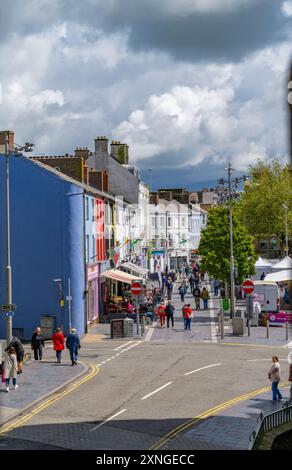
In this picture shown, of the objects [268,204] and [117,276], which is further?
[268,204]

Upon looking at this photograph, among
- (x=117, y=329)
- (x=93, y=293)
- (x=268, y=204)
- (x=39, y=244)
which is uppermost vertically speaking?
(x=268, y=204)

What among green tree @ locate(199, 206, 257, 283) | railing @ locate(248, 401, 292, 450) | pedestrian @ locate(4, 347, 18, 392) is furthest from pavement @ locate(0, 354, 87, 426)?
green tree @ locate(199, 206, 257, 283)

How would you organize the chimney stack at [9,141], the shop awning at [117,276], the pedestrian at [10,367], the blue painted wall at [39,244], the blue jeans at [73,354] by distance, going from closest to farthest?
the pedestrian at [10,367], the blue jeans at [73,354], the blue painted wall at [39,244], the chimney stack at [9,141], the shop awning at [117,276]

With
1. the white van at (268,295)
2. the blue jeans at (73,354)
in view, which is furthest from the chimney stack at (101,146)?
the blue jeans at (73,354)

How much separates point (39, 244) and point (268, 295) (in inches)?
555

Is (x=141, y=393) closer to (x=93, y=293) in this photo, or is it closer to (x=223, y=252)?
(x=93, y=293)

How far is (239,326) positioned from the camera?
3762 cm

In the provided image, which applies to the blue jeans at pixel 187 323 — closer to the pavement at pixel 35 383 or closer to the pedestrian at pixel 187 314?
the pedestrian at pixel 187 314

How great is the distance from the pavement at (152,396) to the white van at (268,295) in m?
7.17

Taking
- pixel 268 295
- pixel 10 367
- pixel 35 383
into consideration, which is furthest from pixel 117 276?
pixel 10 367

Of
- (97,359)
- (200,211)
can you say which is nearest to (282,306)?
(97,359)

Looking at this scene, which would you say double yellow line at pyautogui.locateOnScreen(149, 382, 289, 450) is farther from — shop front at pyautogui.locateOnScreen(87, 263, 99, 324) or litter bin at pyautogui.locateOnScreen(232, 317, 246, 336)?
shop front at pyautogui.locateOnScreen(87, 263, 99, 324)

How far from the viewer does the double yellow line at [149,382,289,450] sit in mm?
18469

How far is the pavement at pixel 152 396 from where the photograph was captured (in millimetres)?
18734
